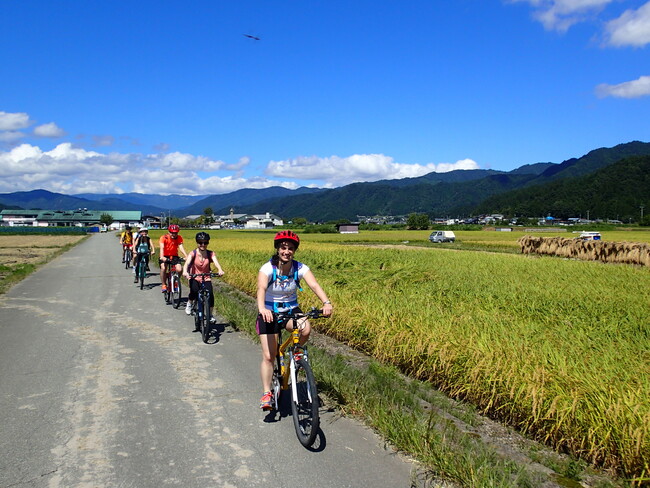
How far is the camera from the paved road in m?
3.71

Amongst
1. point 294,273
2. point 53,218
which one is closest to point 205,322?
point 294,273

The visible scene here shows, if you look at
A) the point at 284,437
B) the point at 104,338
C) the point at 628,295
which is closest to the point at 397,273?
the point at 628,295

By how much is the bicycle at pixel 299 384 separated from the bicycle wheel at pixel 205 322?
11.0 feet

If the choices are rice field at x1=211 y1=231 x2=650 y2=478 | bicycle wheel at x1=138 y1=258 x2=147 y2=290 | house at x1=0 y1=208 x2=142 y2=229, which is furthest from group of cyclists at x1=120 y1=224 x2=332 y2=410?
house at x1=0 y1=208 x2=142 y2=229

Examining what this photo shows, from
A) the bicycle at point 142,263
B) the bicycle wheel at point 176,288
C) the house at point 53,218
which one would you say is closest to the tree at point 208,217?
the house at point 53,218

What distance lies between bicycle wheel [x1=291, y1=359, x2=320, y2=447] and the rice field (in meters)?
1.62

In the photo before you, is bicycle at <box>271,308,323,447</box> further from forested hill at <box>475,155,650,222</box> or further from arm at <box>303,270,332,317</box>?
forested hill at <box>475,155,650,222</box>

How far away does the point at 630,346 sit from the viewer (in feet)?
18.6

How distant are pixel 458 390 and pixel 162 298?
971 cm

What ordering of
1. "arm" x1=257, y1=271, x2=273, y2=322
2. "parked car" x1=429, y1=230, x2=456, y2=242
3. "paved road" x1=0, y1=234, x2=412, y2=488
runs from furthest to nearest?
"parked car" x1=429, y1=230, x2=456, y2=242 → "arm" x1=257, y1=271, x2=273, y2=322 → "paved road" x1=0, y1=234, x2=412, y2=488

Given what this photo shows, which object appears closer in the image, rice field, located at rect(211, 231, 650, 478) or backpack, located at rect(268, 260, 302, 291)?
rice field, located at rect(211, 231, 650, 478)

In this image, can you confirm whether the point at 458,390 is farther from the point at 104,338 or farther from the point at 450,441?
the point at 104,338

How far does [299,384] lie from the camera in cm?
459

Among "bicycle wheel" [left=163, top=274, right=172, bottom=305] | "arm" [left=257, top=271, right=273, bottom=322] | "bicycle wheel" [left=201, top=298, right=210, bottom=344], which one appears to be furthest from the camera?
"bicycle wheel" [left=163, top=274, right=172, bottom=305]
